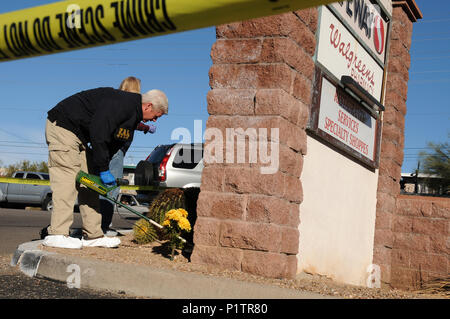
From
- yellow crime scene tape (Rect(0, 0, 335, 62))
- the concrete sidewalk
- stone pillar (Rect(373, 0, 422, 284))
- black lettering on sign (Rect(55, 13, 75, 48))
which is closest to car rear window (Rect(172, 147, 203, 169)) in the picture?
stone pillar (Rect(373, 0, 422, 284))

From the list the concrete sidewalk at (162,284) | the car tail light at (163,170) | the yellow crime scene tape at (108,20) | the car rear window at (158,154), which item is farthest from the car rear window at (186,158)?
the yellow crime scene tape at (108,20)

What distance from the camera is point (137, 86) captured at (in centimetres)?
577

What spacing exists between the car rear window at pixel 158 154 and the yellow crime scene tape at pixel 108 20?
40.7 feet

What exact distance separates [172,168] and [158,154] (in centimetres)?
71

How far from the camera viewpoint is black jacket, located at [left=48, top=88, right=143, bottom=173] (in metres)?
4.78

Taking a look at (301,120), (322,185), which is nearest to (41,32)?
(301,120)

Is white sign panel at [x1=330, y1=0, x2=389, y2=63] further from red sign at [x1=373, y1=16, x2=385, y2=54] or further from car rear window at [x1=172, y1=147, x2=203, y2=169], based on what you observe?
car rear window at [x1=172, y1=147, x2=203, y2=169]

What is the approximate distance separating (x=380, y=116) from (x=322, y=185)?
8.16ft

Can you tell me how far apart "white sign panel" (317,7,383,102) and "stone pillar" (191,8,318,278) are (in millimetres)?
618

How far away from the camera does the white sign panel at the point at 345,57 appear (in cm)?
568

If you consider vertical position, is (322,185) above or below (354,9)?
below

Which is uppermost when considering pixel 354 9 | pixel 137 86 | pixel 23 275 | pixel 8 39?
pixel 354 9

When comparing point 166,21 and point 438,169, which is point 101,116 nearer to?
point 166,21
